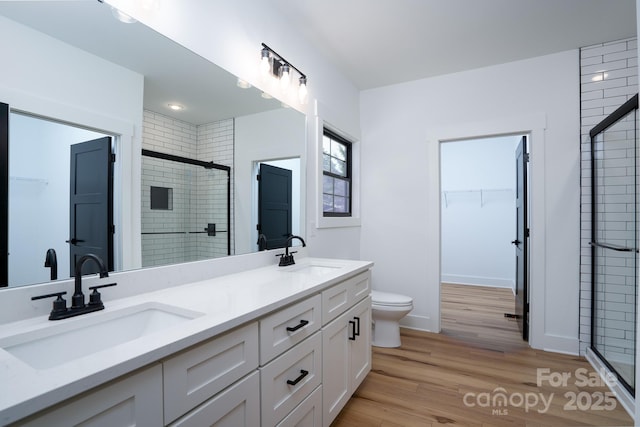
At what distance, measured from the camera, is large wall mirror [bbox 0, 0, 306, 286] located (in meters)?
0.95

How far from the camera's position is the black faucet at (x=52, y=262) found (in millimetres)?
1003

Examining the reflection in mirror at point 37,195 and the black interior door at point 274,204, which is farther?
the black interior door at point 274,204

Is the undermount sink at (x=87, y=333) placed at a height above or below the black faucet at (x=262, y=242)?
Result: below

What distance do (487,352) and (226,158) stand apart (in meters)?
2.66

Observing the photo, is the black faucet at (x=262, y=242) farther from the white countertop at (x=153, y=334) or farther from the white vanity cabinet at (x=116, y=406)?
the white vanity cabinet at (x=116, y=406)

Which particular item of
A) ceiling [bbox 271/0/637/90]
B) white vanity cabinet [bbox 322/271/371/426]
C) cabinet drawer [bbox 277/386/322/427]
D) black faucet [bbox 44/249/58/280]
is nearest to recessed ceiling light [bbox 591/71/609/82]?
ceiling [bbox 271/0/637/90]

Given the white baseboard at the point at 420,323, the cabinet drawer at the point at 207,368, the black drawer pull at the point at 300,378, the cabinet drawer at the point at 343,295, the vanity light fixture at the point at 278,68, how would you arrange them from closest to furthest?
the cabinet drawer at the point at 207,368 → the black drawer pull at the point at 300,378 → the cabinet drawer at the point at 343,295 → the vanity light fixture at the point at 278,68 → the white baseboard at the point at 420,323

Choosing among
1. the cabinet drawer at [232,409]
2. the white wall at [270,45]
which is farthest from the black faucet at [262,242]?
the cabinet drawer at [232,409]

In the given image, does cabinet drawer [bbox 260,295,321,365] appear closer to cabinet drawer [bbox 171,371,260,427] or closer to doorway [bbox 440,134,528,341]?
cabinet drawer [bbox 171,371,260,427]

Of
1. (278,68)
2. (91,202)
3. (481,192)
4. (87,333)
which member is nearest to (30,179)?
(91,202)

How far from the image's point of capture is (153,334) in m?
0.79

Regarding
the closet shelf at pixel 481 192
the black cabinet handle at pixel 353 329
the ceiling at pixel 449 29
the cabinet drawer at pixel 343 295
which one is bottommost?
the black cabinet handle at pixel 353 329

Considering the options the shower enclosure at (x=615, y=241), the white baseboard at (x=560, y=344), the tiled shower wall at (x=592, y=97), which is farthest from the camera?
the white baseboard at (x=560, y=344)

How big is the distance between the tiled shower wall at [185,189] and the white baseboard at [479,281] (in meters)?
4.60
